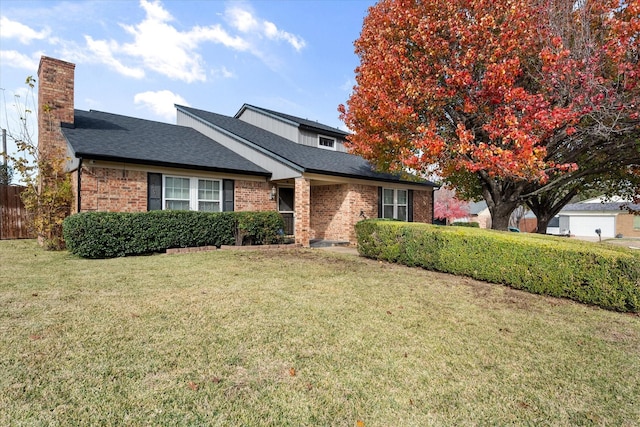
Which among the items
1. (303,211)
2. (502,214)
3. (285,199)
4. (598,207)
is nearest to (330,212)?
(285,199)

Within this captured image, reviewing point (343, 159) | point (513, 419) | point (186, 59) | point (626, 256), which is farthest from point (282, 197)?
point (513, 419)

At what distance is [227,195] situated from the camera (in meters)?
12.5

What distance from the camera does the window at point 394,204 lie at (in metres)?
15.4

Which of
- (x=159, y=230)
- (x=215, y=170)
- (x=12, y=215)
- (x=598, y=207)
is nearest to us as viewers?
(x=159, y=230)

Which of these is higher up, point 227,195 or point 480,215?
point 227,195

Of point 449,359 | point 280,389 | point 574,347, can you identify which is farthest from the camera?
point 574,347

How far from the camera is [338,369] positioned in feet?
10.6

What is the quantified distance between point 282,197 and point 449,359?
1147cm

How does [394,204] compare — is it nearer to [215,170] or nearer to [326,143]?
[326,143]

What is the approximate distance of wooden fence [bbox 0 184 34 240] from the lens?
14.1 m

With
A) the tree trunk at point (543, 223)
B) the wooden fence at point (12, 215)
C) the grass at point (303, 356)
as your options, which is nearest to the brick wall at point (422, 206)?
the tree trunk at point (543, 223)

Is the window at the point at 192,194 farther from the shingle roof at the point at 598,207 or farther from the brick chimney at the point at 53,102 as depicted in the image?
the shingle roof at the point at 598,207

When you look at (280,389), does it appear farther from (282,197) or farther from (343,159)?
(343,159)

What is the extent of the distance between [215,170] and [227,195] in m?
1.06
